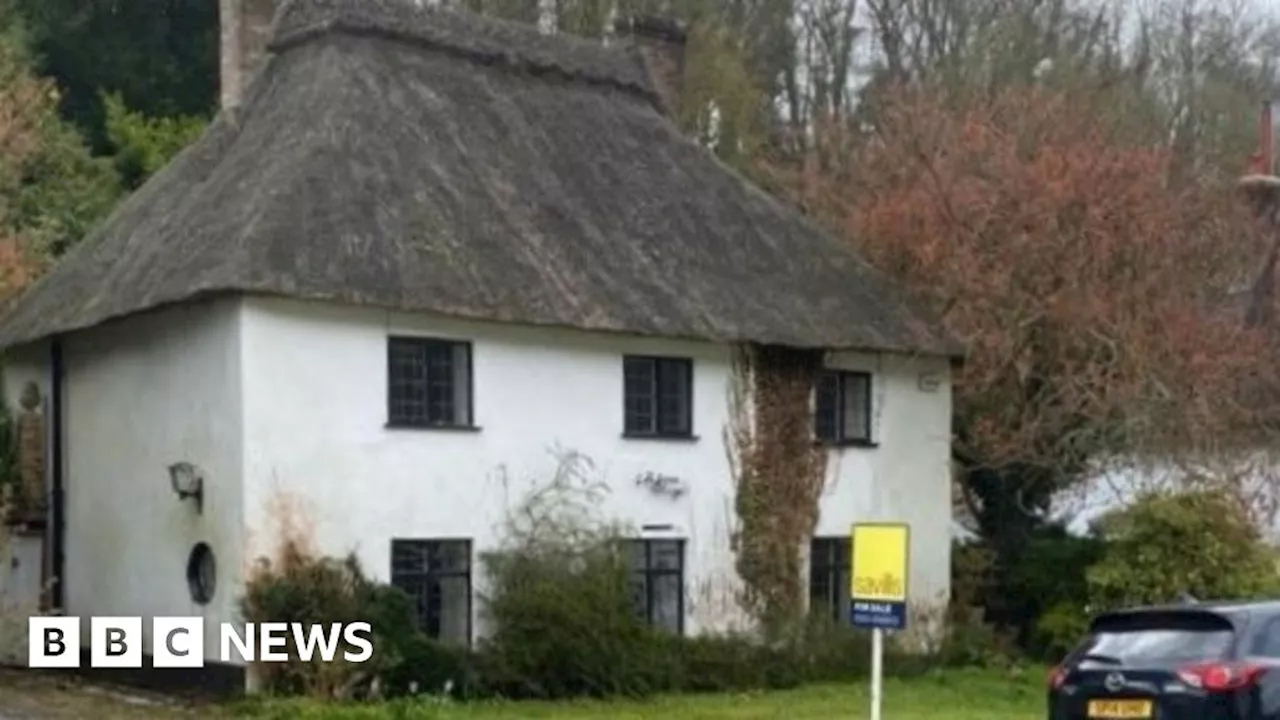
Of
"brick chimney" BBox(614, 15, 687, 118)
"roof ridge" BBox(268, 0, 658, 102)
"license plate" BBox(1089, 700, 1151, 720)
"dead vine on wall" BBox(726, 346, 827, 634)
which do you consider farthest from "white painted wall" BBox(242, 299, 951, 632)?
"license plate" BBox(1089, 700, 1151, 720)

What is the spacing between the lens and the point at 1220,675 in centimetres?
1488

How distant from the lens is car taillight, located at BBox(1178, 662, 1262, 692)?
14812 millimetres

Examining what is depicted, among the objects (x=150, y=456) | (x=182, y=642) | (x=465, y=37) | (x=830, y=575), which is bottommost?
(x=182, y=642)

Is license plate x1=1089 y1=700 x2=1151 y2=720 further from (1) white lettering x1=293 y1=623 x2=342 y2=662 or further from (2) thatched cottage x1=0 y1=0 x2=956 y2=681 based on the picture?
(2) thatched cottage x1=0 y1=0 x2=956 y2=681

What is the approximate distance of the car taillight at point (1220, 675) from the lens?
14.8 metres

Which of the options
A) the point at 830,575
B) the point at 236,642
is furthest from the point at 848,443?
the point at 236,642

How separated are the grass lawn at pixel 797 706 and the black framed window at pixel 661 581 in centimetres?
152

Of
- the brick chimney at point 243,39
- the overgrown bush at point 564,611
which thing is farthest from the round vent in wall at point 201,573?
the brick chimney at point 243,39

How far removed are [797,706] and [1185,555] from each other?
666 cm

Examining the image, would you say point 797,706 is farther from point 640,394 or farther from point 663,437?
point 640,394

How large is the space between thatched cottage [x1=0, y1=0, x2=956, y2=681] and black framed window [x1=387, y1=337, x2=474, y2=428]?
35 millimetres

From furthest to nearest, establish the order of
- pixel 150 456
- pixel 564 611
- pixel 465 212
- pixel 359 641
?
1. pixel 465 212
2. pixel 150 456
3. pixel 564 611
4. pixel 359 641

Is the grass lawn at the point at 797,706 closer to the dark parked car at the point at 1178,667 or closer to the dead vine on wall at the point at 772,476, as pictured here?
the dead vine on wall at the point at 772,476

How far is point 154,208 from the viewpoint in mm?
25953
